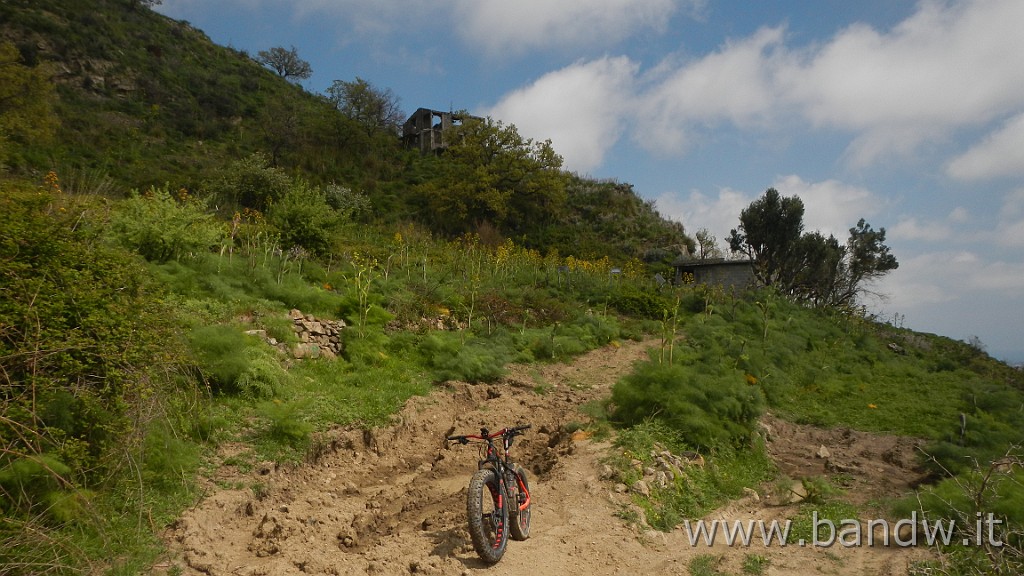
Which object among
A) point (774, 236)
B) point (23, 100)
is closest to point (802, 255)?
point (774, 236)

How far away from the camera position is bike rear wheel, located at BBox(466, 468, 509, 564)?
3850mm

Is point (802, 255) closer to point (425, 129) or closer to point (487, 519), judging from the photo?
point (487, 519)

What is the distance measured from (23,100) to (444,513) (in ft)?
79.5

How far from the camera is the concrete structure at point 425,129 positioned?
41969 millimetres

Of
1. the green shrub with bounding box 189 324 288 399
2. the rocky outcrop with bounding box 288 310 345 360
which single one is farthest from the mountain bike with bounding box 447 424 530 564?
the rocky outcrop with bounding box 288 310 345 360

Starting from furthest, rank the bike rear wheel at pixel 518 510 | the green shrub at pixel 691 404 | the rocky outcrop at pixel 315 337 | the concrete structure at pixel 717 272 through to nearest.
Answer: the concrete structure at pixel 717 272, the rocky outcrop at pixel 315 337, the green shrub at pixel 691 404, the bike rear wheel at pixel 518 510

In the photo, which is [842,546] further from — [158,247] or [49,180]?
[49,180]

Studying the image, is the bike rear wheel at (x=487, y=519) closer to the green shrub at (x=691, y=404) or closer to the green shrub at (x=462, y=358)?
the green shrub at (x=691, y=404)

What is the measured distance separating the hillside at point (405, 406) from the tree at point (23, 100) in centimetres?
47

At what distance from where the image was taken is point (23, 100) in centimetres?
1998

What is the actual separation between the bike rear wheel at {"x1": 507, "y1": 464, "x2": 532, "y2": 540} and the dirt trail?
0.38ft

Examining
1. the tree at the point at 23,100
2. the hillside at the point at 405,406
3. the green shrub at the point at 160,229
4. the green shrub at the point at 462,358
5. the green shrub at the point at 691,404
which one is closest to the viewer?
the hillside at the point at 405,406

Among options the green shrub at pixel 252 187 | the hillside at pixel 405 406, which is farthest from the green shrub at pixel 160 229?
the green shrub at pixel 252 187

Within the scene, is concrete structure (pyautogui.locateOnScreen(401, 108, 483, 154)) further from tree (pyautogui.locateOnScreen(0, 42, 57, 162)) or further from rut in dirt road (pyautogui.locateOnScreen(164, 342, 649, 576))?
rut in dirt road (pyautogui.locateOnScreen(164, 342, 649, 576))
